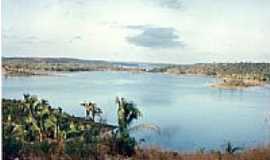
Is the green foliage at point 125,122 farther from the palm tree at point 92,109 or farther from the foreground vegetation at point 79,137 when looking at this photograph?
the palm tree at point 92,109

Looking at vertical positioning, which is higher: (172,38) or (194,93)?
(172,38)

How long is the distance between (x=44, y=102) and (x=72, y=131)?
0.71ft

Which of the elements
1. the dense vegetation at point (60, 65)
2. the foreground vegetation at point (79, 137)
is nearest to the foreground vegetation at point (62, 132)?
the foreground vegetation at point (79, 137)

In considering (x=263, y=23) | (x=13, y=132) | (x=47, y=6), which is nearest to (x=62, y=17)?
(x=47, y=6)

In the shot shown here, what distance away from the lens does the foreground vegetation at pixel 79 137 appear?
8.38ft

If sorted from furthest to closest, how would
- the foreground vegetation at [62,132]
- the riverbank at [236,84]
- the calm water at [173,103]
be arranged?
1. the riverbank at [236,84]
2. the calm water at [173,103]
3. the foreground vegetation at [62,132]

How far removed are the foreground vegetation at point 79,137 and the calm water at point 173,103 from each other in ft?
0.14

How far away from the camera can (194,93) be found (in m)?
2.92

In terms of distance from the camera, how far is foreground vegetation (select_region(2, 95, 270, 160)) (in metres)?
2.55

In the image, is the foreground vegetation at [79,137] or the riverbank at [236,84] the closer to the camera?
the foreground vegetation at [79,137]

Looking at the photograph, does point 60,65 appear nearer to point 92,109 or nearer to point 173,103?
point 92,109

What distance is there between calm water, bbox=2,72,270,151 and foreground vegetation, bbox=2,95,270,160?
44 mm

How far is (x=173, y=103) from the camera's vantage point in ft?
9.47

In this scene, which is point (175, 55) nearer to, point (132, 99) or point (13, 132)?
point (132, 99)
